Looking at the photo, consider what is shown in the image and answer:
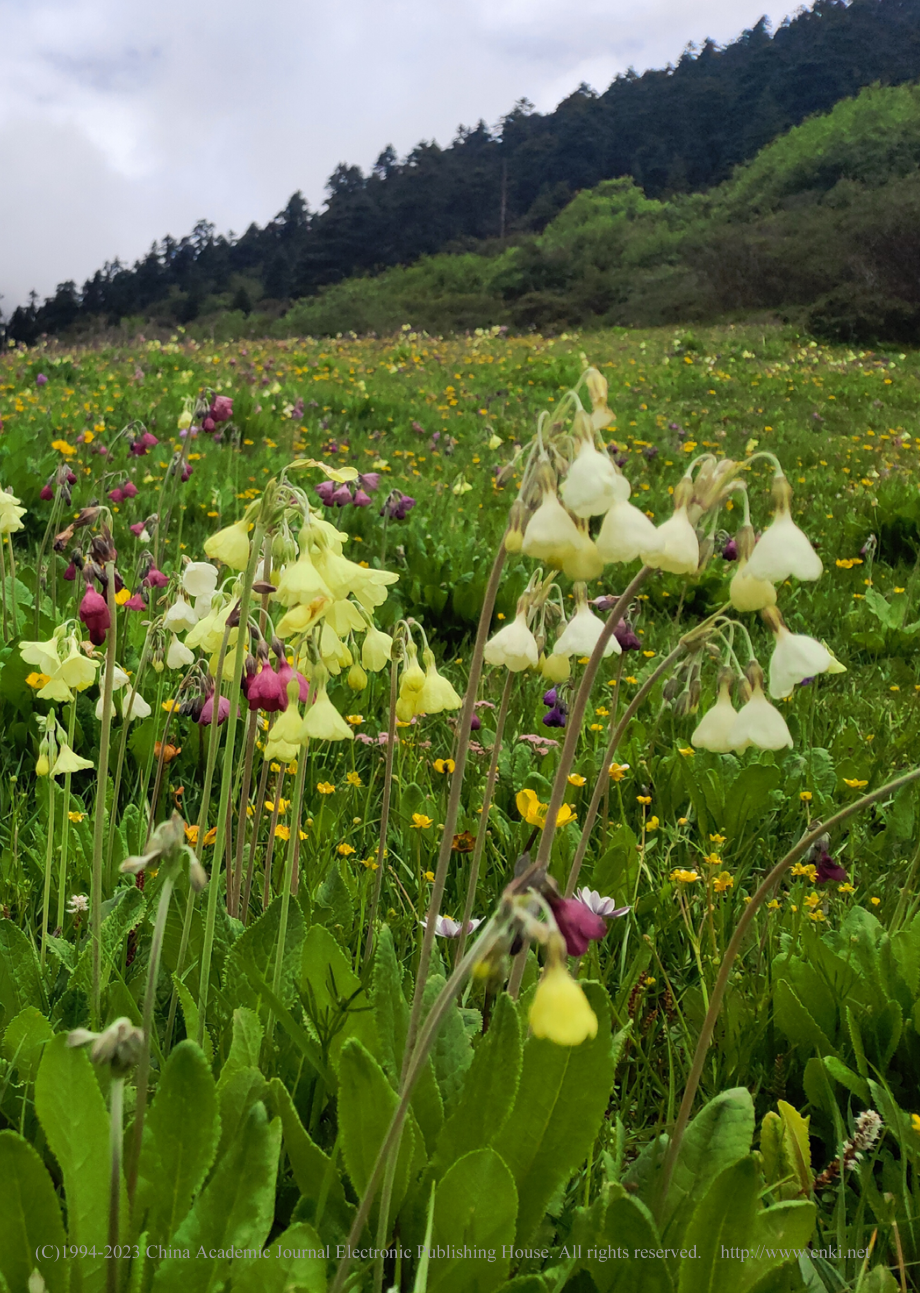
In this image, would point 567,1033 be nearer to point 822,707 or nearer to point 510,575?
point 822,707

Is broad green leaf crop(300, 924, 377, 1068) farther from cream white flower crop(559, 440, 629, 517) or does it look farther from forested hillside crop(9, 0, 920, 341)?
forested hillside crop(9, 0, 920, 341)

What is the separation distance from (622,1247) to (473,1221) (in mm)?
194

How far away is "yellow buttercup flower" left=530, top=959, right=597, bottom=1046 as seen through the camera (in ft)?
2.48

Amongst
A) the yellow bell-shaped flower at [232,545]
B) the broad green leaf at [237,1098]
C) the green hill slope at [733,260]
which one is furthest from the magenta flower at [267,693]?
the green hill slope at [733,260]

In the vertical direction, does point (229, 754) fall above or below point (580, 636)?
below

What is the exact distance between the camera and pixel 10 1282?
1162 millimetres

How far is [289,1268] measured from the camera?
3.68 ft

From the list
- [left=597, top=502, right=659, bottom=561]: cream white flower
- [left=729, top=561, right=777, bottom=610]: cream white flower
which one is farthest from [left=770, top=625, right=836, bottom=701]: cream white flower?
[left=597, top=502, right=659, bottom=561]: cream white flower

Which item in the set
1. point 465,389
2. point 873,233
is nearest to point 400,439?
point 465,389

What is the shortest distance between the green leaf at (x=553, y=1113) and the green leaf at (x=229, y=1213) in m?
0.35

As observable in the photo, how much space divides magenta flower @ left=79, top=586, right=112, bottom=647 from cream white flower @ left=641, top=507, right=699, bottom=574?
1032 mm

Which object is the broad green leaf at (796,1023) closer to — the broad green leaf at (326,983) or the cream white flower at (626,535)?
the broad green leaf at (326,983)

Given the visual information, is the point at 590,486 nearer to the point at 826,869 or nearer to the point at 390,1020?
the point at 390,1020

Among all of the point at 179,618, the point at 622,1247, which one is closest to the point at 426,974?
the point at 622,1247
